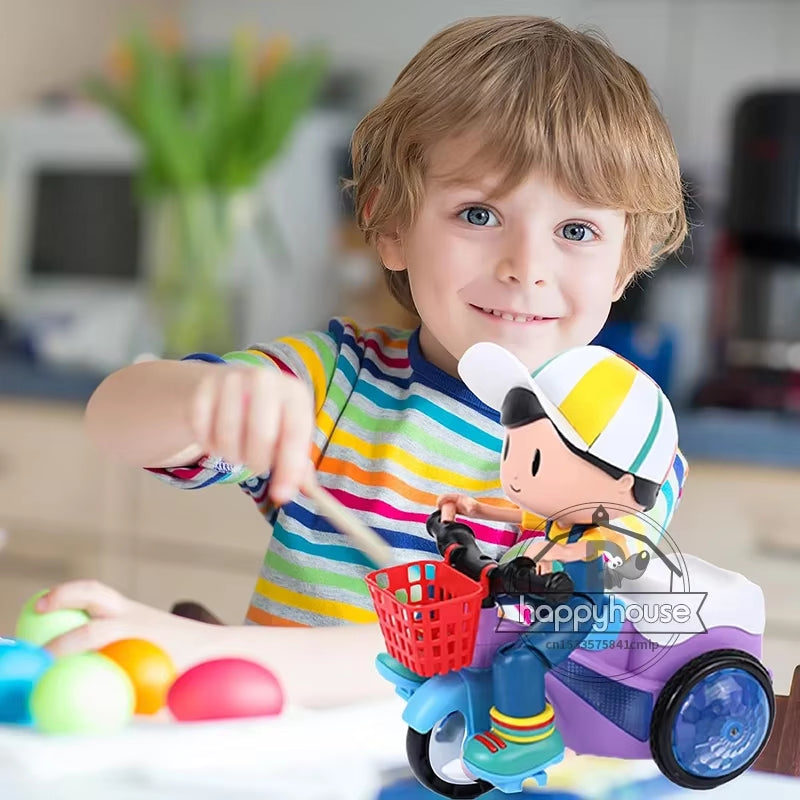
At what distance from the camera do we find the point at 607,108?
41cm

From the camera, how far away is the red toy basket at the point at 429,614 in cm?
33

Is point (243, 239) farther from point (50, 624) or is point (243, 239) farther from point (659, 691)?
point (659, 691)

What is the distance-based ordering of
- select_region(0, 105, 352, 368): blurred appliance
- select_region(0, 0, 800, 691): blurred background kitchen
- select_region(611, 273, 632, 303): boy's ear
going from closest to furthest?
select_region(611, 273, 632, 303): boy's ear
select_region(0, 0, 800, 691): blurred background kitchen
select_region(0, 105, 352, 368): blurred appliance

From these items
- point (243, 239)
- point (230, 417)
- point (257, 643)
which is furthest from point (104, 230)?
point (230, 417)

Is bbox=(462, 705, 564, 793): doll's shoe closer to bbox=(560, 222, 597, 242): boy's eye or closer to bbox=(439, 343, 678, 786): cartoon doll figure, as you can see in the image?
bbox=(439, 343, 678, 786): cartoon doll figure

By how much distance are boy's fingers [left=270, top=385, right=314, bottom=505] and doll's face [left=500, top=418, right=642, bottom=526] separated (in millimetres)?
61

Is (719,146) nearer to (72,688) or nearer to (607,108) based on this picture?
(607,108)

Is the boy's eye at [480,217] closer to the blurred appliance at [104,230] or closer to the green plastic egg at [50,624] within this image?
the green plastic egg at [50,624]

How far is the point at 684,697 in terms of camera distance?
1.08 ft

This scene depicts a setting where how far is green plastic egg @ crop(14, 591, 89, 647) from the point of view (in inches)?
18.3

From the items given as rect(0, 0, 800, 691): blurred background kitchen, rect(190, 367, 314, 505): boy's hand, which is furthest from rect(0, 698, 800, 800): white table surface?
rect(0, 0, 800, 691): blurred background kitchen

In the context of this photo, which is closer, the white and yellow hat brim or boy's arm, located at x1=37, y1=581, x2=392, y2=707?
the white and yellow hat brim

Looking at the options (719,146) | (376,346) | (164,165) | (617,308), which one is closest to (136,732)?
(376,346)

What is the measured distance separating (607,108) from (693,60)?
1698mm
